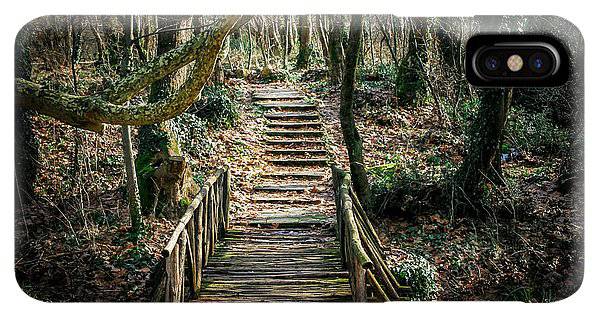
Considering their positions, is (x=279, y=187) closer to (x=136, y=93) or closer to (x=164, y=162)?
(x=164, y=162)

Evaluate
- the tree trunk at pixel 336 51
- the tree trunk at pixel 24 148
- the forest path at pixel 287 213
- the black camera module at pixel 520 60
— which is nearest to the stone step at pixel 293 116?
the forest path at pixel 287 213

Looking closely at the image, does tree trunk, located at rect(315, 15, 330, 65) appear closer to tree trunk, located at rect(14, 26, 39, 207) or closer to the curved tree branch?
the curved tree branch

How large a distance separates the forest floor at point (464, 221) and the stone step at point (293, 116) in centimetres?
18

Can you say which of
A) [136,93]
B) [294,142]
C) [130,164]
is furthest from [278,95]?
[130,164]

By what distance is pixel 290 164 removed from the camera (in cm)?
450

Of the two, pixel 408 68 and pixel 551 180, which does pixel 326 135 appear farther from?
pixel 551 180

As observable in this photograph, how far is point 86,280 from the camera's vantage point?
4.16 meters

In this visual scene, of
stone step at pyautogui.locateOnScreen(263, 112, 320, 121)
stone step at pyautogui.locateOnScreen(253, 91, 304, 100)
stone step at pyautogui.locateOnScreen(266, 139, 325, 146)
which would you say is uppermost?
stone step at pyautogui.locateOnScreen(253, 91, 304, 100)

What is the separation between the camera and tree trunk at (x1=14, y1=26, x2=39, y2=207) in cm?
416

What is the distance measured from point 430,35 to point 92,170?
6.18 ft

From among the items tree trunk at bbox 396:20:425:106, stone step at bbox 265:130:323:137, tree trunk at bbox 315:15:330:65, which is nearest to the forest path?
stone step at bbox 265:130:323:137

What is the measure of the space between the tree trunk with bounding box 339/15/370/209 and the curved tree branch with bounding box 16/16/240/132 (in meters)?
0.67

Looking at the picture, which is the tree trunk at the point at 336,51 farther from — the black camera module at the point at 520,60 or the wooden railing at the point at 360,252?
the black camera module at the point at 520,60

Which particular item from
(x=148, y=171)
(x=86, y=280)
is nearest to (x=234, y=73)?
(x=148, y=171)
